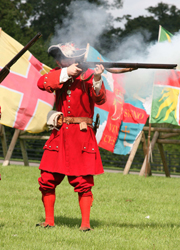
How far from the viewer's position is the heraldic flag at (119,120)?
35.1 feet

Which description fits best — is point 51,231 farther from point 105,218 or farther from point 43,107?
point 43,107

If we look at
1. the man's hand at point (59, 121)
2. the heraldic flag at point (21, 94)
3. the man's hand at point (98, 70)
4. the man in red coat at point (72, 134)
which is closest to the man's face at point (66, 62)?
the man in red coat at point (72, 134)

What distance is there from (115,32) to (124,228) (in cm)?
839

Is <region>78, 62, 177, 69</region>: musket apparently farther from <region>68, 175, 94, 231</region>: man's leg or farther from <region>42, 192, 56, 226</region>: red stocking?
<region>42, 192, 56, 226</region>: red stocking

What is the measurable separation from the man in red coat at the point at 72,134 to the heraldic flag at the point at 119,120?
6212 millimetres

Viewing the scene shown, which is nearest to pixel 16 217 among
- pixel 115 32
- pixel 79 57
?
pixel 79 57

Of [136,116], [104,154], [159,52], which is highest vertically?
[159,52]

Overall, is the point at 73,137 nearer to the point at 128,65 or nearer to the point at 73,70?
the point at 73,70

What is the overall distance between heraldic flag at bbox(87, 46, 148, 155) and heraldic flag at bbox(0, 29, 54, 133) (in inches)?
68.0

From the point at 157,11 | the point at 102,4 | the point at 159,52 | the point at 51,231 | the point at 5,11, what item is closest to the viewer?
the point at 51,231

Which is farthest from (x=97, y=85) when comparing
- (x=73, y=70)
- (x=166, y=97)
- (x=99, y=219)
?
(x=166, y=97)

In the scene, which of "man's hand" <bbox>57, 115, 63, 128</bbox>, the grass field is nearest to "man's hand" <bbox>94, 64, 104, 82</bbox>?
"man's hand" <bbox>57, 115, 63, 128</bbox>

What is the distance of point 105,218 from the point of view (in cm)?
504

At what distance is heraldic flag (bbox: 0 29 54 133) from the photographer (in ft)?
31.4
